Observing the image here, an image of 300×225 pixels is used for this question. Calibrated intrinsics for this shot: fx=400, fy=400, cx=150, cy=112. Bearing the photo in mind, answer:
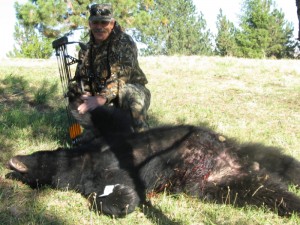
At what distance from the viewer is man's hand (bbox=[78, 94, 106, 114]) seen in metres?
4.40

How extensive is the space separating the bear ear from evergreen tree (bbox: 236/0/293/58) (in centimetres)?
4342

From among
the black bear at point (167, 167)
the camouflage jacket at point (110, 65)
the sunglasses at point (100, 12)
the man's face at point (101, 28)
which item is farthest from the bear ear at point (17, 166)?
the sunglasses at point (100, 12)

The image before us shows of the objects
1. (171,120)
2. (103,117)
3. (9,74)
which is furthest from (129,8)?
(103,117)

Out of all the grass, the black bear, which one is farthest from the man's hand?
the grass

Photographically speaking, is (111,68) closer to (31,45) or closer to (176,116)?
(176,116)

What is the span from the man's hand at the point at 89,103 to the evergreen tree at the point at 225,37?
43046mm

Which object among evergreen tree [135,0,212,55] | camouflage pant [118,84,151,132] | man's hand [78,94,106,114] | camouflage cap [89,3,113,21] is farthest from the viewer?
evergreen tree [135,0,212,55]

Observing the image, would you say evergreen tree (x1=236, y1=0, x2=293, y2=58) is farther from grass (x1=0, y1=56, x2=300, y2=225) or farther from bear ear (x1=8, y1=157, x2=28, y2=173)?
bear ear (x1=8, y1=157, x2=28, y2=173)

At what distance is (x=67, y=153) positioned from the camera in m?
3.98

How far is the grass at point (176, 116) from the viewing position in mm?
3285

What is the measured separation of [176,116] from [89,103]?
235cm

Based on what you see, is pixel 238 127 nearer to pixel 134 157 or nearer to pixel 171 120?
pixel 171 120

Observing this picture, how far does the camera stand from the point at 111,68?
491 cm

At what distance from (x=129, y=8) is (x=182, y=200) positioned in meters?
22.4
